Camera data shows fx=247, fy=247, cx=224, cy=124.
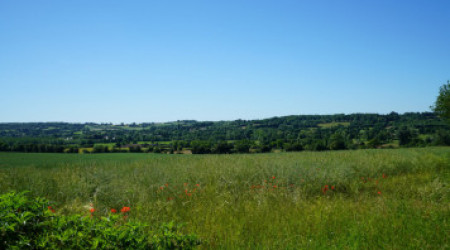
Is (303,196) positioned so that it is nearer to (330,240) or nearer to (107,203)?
(330,240)

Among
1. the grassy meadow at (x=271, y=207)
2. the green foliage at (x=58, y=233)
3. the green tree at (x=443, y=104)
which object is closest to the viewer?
the green foliage at (x=58, y=233)

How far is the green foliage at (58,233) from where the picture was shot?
2455 millimetres

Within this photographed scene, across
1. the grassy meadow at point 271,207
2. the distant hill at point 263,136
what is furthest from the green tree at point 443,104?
the grassy meadow at point 271,207

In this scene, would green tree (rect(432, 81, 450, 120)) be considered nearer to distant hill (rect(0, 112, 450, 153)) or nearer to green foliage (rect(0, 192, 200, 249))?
distant hill (rect(0, 112, 450, 153))

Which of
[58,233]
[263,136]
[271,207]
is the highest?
[58,233]

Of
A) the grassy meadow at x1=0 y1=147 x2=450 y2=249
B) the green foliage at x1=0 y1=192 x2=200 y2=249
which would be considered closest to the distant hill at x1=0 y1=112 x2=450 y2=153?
the grassy meadow at x1=0 y1=147 x2=450 y2=249

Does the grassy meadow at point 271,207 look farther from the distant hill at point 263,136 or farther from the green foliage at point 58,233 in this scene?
the distant hill at point 263,136

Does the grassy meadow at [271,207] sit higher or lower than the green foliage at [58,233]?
lower

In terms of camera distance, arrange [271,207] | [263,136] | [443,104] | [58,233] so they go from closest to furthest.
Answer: [58,233]
[271,207]
[443,104]
[263,136]

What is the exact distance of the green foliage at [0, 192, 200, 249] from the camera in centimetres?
246

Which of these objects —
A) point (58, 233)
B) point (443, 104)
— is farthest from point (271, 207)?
point (443, 104)

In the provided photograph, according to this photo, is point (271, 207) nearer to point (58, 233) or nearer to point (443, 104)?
point (58, 233)

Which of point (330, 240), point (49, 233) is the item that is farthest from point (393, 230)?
point (49, 233)

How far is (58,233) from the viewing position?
2.65m
